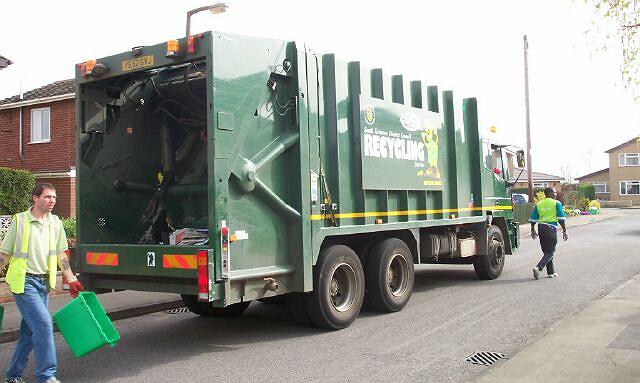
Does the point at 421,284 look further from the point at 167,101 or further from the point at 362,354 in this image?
the point at 167,101

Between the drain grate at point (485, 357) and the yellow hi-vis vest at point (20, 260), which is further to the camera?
the drain grate at point (485, 357)

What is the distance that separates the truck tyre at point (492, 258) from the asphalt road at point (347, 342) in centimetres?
64

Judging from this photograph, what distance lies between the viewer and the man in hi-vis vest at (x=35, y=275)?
487 cm

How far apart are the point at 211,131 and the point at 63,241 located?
1643 mm

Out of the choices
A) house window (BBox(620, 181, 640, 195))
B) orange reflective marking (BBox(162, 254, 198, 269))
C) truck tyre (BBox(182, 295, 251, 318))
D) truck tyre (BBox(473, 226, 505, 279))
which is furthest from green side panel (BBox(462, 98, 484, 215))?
house window (BBox(620, 181, 640, 195))

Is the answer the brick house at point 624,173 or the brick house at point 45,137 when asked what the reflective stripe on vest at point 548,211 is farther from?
the brick house at point 624,173

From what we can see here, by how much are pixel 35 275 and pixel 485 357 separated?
4143 mm

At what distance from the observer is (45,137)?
2002cm

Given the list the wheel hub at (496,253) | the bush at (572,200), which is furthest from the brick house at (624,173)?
the wheel hub at (496,253)

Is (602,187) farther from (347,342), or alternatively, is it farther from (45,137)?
(347,342)

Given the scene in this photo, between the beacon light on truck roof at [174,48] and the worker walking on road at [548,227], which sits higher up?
the beacon light on truck roof at [174,48]

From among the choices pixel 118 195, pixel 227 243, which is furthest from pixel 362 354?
pixel 118 195

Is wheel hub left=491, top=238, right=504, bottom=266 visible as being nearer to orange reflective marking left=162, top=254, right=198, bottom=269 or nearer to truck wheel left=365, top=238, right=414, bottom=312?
truck wheel left=365, top=238, right=414, bottom=312

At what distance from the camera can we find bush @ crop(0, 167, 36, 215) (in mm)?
13695
